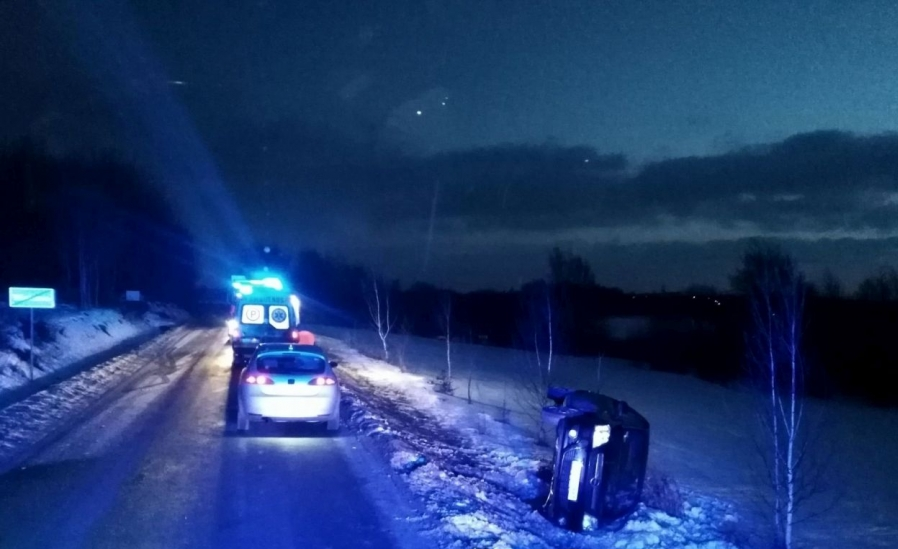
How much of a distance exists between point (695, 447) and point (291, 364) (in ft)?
33.0

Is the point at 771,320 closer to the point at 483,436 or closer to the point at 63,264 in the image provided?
the point at 483,436

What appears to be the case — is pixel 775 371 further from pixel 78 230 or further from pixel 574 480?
pixel 78 230

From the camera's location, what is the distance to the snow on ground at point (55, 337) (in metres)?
23.8

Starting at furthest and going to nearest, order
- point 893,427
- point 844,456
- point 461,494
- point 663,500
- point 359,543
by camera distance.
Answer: point 893,427, point 844,456, point 663,500, point 461,494, point 359,543

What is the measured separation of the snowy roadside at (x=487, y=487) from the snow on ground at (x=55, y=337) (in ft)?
38.1

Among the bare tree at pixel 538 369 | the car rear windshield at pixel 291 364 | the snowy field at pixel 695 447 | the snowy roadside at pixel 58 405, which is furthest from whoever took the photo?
the bare tree at pixel 538 369

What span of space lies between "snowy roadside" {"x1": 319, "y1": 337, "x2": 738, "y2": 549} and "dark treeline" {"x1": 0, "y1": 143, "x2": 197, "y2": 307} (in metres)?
39.1

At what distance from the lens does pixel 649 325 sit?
7756cm

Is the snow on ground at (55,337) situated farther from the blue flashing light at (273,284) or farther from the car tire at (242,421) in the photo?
the car tire at (242,421)

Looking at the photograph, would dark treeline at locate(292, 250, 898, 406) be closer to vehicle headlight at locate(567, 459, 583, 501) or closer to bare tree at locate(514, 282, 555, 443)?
bare tree at locate(514, 282, 555, 443)

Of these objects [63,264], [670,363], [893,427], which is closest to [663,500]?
[893,427]

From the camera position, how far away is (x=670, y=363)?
5275cm

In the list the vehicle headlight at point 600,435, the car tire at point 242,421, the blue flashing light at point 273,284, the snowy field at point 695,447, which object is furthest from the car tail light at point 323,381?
A: the blue flashing light at point 273,284

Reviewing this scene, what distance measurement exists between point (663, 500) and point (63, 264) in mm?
55111
